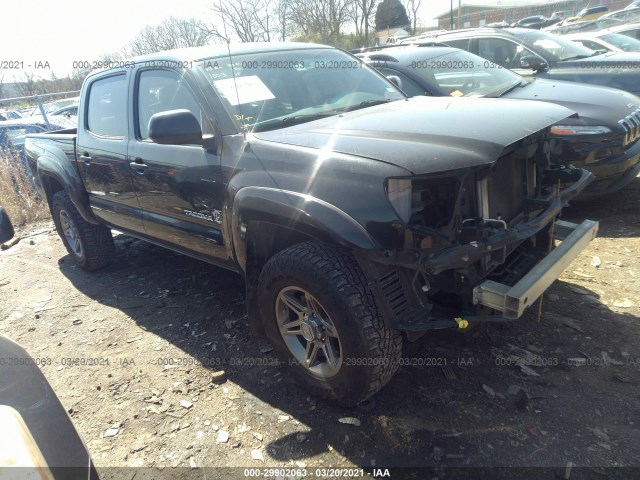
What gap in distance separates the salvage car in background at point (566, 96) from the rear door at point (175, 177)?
2.78 m

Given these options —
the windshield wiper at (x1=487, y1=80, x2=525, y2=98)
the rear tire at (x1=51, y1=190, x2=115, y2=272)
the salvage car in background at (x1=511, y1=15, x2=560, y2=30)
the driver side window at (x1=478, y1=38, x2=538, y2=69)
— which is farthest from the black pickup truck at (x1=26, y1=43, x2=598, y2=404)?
the salvage car in background at (x1=511, y1=15, x2=560, y2=30)

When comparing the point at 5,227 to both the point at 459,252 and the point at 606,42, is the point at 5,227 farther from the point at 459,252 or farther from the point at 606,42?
the point at 606,42

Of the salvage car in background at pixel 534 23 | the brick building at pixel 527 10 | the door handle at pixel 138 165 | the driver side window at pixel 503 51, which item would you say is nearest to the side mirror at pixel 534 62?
the driver side window at pixel 503 51

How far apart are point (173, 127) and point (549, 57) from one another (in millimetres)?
5945

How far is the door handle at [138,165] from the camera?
353cm

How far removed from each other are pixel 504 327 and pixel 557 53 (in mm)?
5381

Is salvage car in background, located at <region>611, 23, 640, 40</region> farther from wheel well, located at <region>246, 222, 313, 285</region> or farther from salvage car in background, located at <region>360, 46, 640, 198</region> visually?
wheel well, located at <region>246, 222, 313, 285</region>

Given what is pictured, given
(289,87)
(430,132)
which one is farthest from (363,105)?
(430,132)

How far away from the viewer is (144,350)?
3494 mm

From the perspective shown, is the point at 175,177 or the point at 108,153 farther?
the point at 108,153

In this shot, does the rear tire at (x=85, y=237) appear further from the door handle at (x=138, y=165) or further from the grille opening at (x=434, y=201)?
the grille opening at (x=434, y=201)

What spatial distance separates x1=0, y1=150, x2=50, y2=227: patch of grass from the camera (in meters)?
7.61

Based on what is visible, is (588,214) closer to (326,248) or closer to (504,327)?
(504,327)

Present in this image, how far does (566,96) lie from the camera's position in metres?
4.91
